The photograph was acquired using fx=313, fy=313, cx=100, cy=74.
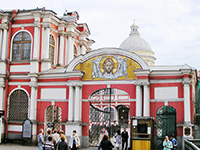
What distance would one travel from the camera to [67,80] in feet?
70.3

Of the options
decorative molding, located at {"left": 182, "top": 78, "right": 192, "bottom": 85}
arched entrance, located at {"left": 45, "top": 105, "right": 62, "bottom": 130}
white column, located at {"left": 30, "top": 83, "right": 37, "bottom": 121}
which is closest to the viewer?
decorative molding, located at {"left": 182, "top": 78, "right": 192, "bottom": 85}

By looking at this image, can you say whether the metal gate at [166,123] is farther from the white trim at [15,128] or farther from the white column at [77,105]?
the white trim at [15,128]

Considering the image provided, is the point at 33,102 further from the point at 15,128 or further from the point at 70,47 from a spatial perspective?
the point at 70,47

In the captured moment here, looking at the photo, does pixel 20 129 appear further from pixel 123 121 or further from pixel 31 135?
pixel 123 121

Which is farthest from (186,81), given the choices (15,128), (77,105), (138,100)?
(15,128)

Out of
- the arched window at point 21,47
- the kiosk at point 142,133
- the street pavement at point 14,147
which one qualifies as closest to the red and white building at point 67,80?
the arched window at point 21,47

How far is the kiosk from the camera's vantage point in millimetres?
17359

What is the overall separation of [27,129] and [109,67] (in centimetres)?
712

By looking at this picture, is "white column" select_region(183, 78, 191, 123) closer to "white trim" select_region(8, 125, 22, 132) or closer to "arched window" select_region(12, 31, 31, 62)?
"white trim" select_region(8, 125, 22, 132)

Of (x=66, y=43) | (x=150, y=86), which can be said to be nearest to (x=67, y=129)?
(x=150, y=86)

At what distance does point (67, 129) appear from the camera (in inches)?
814

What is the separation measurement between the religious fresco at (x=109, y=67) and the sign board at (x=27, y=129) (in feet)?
16.5

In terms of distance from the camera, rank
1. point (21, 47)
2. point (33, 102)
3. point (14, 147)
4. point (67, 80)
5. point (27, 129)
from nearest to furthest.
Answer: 1. point (14, 147)
2. point (67, 80)
3. point (27, 129)
4. point (33, 102)
5. point (21, 47)

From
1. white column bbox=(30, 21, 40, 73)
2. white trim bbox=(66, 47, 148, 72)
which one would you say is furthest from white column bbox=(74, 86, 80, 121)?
white column bbox=(30, 21, 40, 73)
